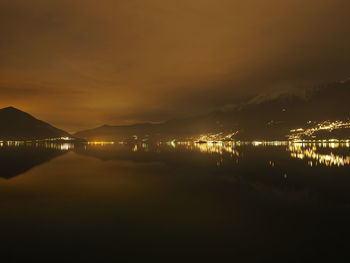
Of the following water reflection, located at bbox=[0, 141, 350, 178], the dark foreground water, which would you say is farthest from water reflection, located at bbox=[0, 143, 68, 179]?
the dark foreground water

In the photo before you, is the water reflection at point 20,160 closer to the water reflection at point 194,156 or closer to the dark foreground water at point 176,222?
the water reflection at point 194,156

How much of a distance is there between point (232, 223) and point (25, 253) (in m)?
9.46

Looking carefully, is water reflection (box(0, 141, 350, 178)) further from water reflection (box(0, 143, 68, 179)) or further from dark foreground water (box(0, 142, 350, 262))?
dark foreground water (box(0, 142, 350, 262))

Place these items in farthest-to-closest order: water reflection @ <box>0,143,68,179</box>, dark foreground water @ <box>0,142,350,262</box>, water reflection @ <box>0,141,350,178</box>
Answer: water reflection @ <box>0,141,350,178</box> < water reflection @ <box>0,143,68,179</box> < dark foreground water @ <box>0,142,350,262</box>

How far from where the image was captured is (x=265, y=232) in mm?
11219

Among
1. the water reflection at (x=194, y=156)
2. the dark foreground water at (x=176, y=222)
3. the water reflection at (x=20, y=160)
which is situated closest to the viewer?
the dark foreground water at (x=176, y=222)

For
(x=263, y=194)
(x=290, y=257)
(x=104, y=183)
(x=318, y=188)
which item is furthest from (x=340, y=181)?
(x=104, y=183)

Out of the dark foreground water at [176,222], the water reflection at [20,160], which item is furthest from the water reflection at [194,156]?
the dark foreground water at [176,222]

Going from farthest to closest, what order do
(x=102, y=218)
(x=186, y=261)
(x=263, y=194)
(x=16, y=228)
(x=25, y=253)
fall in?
(x=263, y=194)
(x=102, y=218)
(x=16, y=228)
(x=25, y=253)
(x=186, y=261)

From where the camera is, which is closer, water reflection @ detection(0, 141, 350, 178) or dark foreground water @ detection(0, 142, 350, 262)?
dark foreground water @ detection(0, 142, 350, 262)

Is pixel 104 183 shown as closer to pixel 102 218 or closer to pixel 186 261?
pixel 102 218

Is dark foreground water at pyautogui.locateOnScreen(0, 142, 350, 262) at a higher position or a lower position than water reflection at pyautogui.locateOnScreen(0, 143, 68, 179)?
lower

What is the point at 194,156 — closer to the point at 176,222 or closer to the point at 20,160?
the point at 20,160

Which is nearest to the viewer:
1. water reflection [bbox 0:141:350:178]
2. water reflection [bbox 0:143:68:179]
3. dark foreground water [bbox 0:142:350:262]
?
dark foreground water [bbox 0:142:350:262]
